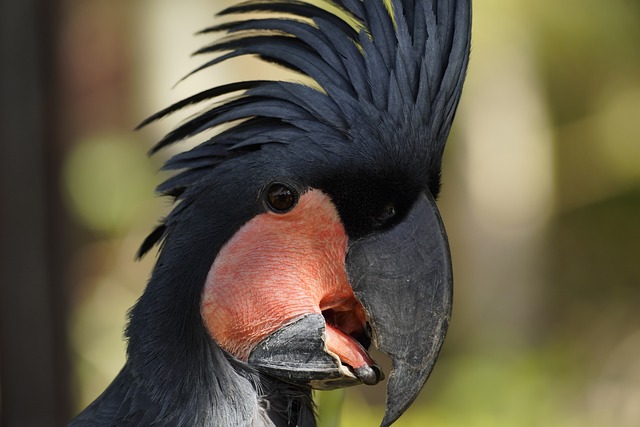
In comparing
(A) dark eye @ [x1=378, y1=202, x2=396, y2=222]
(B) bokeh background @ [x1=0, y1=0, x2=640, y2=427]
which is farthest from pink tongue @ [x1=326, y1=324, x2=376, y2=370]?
(B) bokeh background @ [x1=0, y1=0, x2=640, y2=427]

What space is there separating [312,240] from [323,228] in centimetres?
4

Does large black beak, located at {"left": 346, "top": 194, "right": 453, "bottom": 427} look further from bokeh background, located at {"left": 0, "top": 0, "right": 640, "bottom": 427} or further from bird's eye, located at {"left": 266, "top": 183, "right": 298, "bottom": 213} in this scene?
bokeh background, located at {"left": 0, "top": 0, "right": 640, "bottom": 427}

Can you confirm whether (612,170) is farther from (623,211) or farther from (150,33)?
(150,33)

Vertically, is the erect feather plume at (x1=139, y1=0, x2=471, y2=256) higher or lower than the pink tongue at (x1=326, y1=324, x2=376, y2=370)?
higher

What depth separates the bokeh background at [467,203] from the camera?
4.23 meters

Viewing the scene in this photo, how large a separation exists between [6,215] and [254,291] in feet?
8.70

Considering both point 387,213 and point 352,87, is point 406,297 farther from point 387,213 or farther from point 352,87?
point 352,87

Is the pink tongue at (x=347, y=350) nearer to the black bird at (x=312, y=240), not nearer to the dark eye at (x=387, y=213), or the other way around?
the black bird at (x=312, y=240)

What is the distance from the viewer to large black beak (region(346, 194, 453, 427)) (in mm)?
1861

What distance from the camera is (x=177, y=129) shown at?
215 centimetres

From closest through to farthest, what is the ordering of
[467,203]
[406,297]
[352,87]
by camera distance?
[406,297] < [352,87] < [467,203]

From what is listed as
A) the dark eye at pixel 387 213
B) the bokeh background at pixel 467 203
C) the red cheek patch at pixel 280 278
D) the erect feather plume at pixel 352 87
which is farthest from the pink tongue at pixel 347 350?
the bokeh background at pixel 467 203

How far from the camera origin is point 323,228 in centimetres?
193

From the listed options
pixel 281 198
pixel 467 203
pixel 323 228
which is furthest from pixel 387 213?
pixel 467 203
